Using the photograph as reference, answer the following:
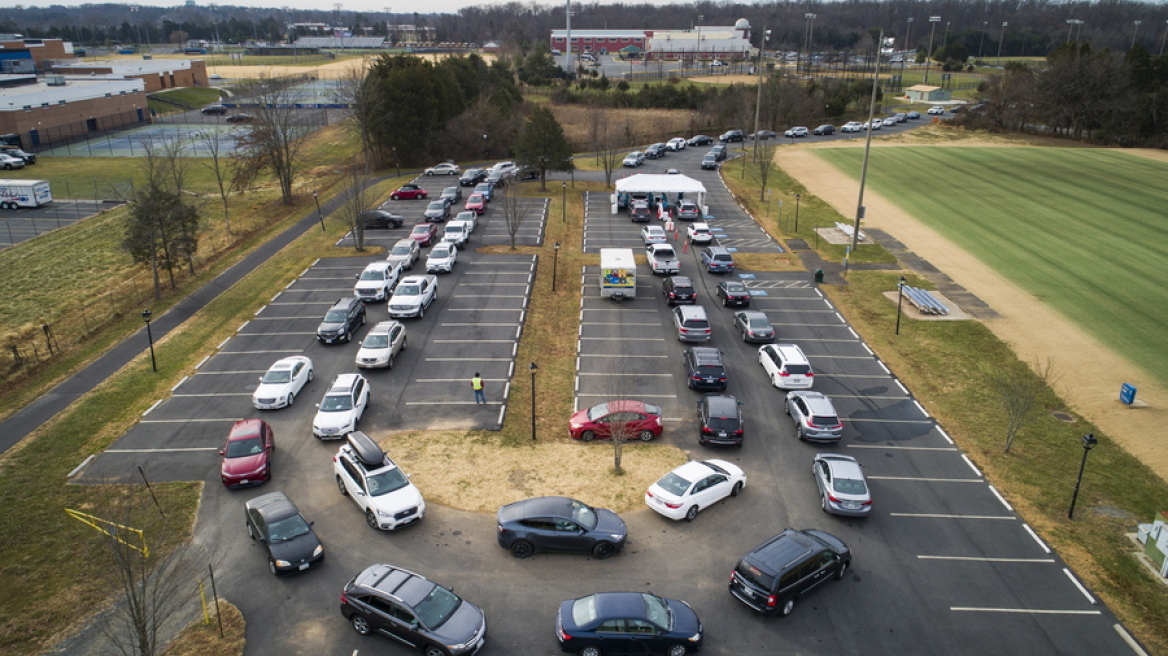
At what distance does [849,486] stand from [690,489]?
4.66 metres

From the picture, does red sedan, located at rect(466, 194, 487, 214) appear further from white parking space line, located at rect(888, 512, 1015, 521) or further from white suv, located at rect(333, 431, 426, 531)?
white parking space line, located at rect(888, 512, 1015, 521)

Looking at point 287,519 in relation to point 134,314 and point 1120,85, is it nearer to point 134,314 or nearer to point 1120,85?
point 134,314

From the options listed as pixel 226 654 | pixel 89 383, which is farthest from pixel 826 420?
pixel 89 383

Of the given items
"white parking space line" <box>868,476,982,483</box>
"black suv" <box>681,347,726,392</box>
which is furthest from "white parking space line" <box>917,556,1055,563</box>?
"black suv" <box>681,347,726,392</box>

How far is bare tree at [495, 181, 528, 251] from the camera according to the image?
46719 mm

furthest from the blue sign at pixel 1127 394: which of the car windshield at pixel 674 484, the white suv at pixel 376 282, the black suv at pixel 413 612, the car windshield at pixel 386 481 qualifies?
the white suv at pixel 376 282

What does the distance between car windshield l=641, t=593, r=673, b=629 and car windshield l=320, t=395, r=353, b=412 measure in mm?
13762

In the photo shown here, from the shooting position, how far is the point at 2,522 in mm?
20969

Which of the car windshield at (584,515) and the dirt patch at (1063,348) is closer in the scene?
the car windshield at (584,515)

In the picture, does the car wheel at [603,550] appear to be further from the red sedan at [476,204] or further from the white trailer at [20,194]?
the white trailer at [20,194]

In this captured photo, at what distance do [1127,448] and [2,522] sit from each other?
35460 millimetres

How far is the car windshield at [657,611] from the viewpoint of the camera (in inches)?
622

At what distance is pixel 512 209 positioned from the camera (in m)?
50.1

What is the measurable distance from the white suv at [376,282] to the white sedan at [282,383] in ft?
27.7
